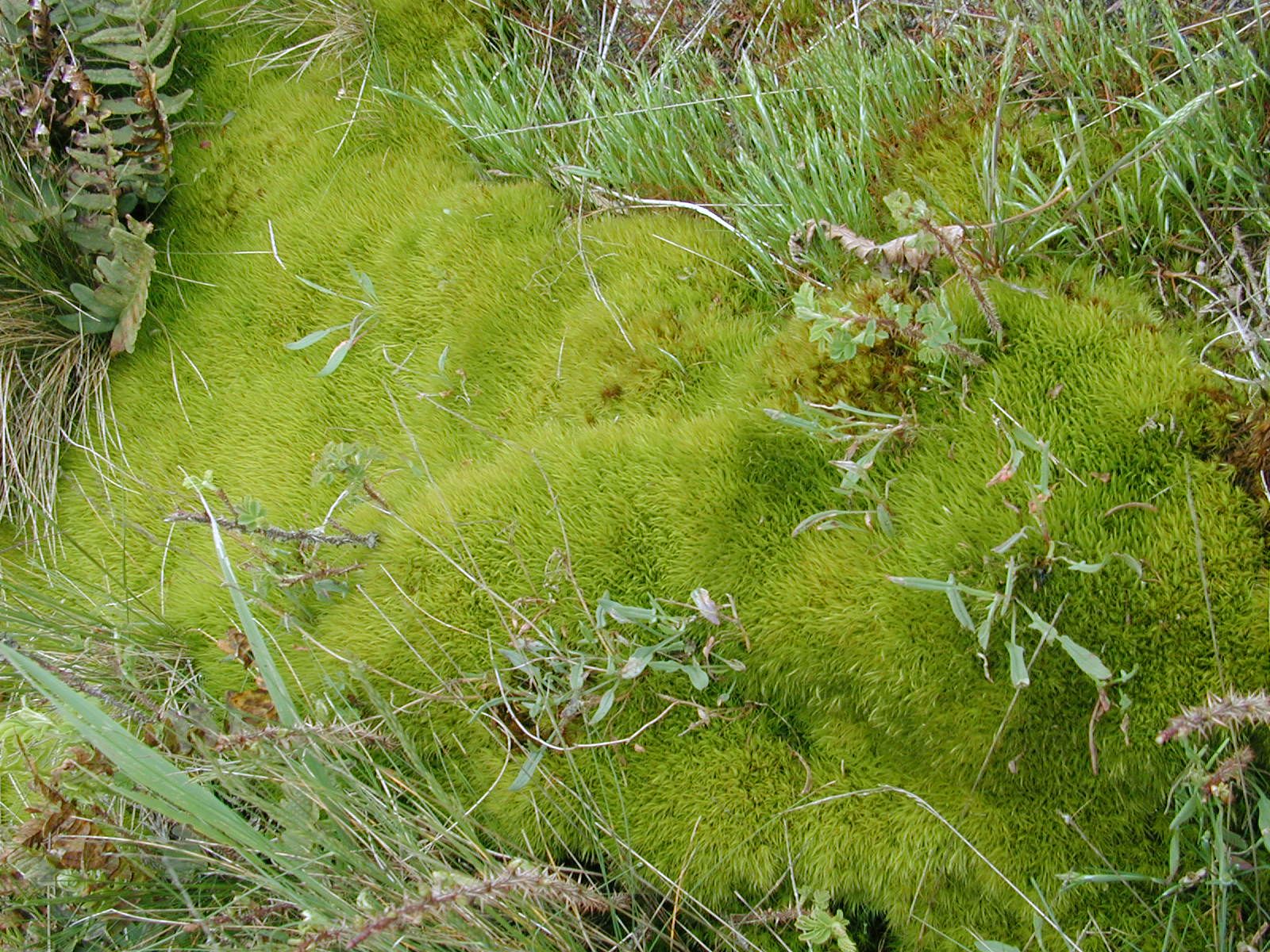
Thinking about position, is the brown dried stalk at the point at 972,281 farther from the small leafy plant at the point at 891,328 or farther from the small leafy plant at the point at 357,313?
the small leafy plant at the point at 357,313

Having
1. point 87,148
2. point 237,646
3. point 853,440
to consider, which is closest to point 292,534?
point 237,646

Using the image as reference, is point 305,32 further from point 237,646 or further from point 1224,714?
point 1224,714

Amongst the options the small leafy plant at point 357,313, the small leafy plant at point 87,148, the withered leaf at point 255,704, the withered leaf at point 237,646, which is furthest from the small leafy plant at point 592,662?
the small leafy plant at point 87,148

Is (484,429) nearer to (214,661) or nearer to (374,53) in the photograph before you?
(214,661)

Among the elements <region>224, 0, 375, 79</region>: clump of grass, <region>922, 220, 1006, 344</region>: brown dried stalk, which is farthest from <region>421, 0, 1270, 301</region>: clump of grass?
<region>224, 0, 375, 79</region>: clump of grass

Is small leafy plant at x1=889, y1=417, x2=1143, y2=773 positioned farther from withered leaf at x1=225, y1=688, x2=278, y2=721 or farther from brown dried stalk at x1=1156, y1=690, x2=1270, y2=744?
withered leaf at x1=225, y1=688, x2=278, y2=721
